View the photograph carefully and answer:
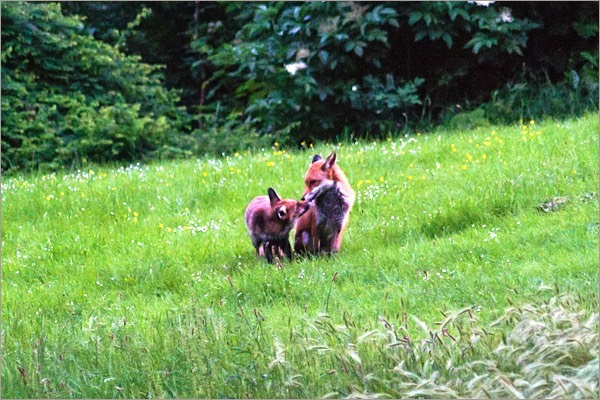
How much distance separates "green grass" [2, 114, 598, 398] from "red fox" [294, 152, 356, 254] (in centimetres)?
33

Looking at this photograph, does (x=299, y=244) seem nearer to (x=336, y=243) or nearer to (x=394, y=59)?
(x=336, y=243)

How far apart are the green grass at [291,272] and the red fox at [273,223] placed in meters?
0.26

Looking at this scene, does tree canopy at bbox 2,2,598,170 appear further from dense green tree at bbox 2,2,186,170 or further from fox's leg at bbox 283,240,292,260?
fox's leg at bbox 283,240,292,260

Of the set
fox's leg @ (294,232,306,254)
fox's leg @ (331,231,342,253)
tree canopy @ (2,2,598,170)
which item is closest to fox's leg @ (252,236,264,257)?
fox's leg @ (294,232,306,254)

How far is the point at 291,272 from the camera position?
803cm

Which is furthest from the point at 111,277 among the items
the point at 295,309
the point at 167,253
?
the point at 295,309

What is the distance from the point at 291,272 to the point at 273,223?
0.58 m

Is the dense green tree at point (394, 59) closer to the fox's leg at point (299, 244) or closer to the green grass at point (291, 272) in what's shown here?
the green grass at point (291, 272)

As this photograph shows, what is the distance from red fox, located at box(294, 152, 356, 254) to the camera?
8312mm

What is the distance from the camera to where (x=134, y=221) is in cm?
1048

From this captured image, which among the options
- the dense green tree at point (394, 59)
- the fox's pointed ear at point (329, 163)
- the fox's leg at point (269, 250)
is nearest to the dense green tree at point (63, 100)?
the dense green tree at point (394, 59)

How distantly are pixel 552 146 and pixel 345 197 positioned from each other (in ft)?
12.2

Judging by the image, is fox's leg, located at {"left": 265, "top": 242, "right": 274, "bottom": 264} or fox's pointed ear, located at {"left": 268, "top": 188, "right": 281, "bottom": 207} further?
fox's leg, located at {"left": 265, "top": 242, "right": 274, "bottom": 264}

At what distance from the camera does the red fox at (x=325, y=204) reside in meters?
8.31
